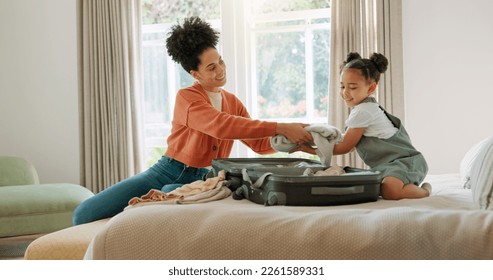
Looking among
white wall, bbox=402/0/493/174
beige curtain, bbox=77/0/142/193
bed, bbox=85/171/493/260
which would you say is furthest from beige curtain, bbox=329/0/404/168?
bed, bbox=85/171/493/260

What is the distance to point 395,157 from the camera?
2.01 metres

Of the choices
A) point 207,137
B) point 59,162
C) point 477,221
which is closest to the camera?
point 477,221

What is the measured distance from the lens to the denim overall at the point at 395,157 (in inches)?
74.9

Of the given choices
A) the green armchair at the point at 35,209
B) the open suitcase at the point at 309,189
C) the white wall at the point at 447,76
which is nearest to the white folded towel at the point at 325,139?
the open suitcase at the point at 309,189

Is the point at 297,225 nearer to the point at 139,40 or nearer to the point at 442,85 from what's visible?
the point at 442,85

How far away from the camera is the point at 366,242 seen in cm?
129

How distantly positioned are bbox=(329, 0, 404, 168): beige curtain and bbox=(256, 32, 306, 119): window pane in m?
0.46

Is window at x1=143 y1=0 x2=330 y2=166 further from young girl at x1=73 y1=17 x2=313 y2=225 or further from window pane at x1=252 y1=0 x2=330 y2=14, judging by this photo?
young girl at x1=73 y1=17 x2=313 y2=225

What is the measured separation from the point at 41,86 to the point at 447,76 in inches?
134

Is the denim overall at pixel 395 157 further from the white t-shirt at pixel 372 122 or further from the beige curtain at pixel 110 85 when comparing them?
the beige curtain at pixel 110 85

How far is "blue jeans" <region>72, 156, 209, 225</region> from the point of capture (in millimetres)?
2234
